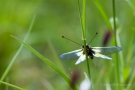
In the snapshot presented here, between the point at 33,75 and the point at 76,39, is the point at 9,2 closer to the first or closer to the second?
the point at 76,39

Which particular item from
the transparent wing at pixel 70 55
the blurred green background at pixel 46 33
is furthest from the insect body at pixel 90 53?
the blurred green background at pixel 46 33

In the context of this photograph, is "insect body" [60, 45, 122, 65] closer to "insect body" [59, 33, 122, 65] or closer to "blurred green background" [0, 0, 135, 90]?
"insect body" [59, 33, 122, 65]

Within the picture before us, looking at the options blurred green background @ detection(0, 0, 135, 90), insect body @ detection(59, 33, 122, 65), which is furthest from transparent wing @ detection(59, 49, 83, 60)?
blurred green background @ detection(0, 0, 135, 90)

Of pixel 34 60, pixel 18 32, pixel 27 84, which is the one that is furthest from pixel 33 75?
pixel 18 32

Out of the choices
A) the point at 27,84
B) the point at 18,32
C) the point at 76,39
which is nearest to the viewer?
the point at 27,84

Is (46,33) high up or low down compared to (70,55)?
up

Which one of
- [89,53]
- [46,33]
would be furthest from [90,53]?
[46,33]

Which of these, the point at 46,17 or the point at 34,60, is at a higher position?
the point at 46,17

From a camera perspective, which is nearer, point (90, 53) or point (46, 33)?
point (90, 53)

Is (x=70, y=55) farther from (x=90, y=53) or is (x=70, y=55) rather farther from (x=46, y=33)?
(x=46, y=33)
